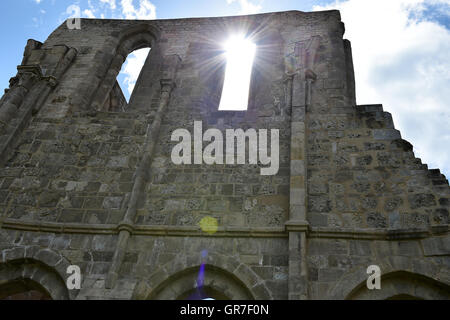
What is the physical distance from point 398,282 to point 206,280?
9.25 ft

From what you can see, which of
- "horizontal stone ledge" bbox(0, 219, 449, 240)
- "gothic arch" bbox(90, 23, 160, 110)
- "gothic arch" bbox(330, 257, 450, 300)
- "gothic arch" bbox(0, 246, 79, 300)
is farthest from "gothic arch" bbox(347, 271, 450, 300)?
"gothic arch" bbox(90, 23, 160, 110)

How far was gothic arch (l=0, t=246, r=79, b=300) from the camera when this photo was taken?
6.33 meters

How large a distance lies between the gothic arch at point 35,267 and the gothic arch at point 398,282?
4276 mm

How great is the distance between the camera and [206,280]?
20.0ft

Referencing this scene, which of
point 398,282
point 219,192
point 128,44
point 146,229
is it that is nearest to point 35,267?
point 146,229

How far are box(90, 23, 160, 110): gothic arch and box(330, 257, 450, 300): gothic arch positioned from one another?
7.51 metres

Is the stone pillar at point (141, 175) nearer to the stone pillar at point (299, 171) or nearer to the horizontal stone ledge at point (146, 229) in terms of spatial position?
the horizontal stone ledge at point (146, 229)

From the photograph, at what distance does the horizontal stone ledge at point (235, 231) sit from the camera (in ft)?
19.2

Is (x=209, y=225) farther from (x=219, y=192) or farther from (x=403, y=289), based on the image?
(x=403, y=289)

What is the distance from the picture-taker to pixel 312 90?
833 cm

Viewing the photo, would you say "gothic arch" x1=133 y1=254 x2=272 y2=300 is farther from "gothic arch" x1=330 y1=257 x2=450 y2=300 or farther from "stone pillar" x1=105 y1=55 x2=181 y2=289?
"gothic arch" x1=330 y1=257 x2=450 y2=300

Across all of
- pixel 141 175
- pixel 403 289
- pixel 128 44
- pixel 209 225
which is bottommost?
pixel 403 289

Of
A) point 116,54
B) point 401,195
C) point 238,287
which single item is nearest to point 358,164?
point 401,195

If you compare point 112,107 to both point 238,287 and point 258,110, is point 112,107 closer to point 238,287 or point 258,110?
point 258,110
